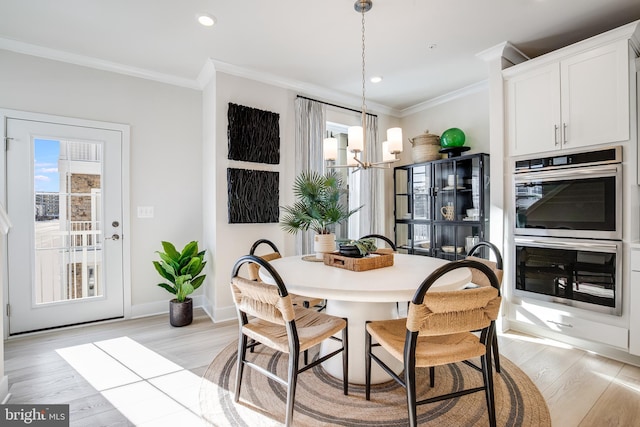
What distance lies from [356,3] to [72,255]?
3422mm

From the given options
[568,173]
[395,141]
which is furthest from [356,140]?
[568,173]

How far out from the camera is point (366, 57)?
313cm

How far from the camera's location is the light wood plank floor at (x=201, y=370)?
1771 millimetres

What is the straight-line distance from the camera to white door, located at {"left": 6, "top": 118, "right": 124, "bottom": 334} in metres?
2.85

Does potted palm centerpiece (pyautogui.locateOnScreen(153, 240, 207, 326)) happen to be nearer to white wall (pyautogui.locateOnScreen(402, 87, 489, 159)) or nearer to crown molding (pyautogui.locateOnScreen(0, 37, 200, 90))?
crown molding (pyautogui.locateOnScreen(0, 37, 200, 90))

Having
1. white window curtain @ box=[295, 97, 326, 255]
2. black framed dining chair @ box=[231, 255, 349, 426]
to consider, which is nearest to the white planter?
Result: black framed dining chair @ box=[231, 255, 349, 426]

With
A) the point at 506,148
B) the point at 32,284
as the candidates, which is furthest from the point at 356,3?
the point at 32,284

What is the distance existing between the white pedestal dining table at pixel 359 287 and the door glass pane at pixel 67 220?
224 cm

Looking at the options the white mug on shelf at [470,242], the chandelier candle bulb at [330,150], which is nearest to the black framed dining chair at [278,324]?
the chandelier candle bulb at [330,150]

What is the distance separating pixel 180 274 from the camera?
316 centimetres

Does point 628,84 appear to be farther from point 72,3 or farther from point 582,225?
point 72,3

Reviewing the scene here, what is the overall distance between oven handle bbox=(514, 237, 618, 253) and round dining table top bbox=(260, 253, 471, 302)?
128cm

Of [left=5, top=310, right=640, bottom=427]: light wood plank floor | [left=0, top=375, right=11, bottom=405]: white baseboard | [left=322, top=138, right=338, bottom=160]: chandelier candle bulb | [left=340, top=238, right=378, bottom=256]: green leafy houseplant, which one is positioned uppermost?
[left=322, top=138, right=338, bottom=160]: chandelier candle bulb

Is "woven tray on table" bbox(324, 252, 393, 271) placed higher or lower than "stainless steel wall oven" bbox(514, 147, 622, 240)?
lower
